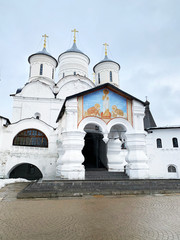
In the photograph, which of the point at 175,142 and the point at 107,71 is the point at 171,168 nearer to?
the point at 175,142

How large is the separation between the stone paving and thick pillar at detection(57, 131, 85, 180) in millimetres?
3802

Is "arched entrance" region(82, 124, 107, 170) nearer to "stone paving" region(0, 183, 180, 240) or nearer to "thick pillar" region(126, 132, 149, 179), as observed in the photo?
"thick pillar" region(126, 132, 149, 179)

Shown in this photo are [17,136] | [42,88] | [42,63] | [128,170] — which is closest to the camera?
[128,170]

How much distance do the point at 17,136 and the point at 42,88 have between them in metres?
5.87

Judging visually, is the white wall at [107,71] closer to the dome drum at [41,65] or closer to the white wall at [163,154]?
the dome drum at [41,65]

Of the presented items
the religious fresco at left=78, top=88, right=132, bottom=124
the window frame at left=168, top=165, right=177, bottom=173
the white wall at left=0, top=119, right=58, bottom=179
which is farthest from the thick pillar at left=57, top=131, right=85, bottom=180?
the window frame at left=168, top=165, right=177, bottom=173

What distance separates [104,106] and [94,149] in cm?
628

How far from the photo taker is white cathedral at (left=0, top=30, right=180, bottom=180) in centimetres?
898

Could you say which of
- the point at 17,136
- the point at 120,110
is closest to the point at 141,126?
the point at 120,110

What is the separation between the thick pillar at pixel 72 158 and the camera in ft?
26.9

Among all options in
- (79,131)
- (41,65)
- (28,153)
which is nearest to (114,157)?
(79,131)

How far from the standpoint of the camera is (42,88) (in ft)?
56.1

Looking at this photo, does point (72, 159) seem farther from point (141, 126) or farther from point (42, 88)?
point (42, 88)

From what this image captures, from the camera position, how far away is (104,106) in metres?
9.58
